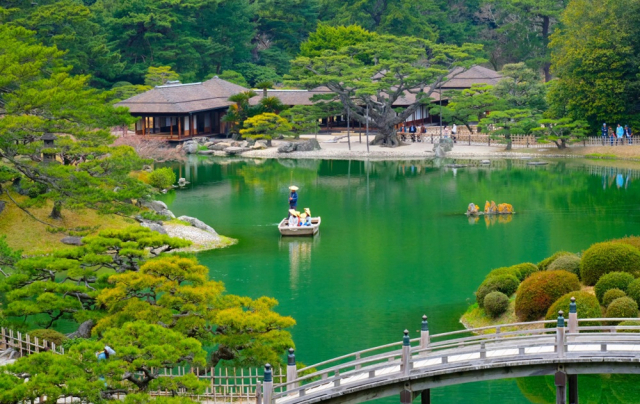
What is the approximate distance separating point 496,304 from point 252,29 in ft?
195

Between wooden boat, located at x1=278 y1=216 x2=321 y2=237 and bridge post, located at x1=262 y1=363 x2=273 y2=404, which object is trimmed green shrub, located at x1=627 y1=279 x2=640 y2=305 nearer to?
bridge post, located at x1=262 y1=363 x2=273 y2=404

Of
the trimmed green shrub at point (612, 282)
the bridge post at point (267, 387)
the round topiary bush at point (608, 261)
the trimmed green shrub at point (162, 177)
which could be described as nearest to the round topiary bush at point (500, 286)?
the round topiary bush at point (608, 261)

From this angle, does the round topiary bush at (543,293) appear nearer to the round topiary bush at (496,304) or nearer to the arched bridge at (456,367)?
the round topiary bush at (496,304)

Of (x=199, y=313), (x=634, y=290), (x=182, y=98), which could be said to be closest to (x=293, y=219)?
(x=634, y=290)

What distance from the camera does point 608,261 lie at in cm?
2470

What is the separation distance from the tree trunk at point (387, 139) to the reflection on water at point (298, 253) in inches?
1020

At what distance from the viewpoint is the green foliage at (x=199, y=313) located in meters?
19.9

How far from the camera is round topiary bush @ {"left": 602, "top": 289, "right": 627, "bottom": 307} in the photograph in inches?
918

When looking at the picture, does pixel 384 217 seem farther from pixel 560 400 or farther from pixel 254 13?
pixel 254 13

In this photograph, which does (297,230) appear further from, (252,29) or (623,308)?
(252,29)

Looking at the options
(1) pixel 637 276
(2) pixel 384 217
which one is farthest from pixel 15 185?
(1) pixel 637 276

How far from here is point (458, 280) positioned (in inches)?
1210

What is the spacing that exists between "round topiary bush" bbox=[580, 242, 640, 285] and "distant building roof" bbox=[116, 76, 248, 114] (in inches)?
1671

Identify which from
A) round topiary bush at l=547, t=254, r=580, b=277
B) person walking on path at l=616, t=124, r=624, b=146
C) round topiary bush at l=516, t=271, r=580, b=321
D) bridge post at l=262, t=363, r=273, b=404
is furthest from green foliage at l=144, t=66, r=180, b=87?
bridge post at l=262, t=363, r=273, b=404
